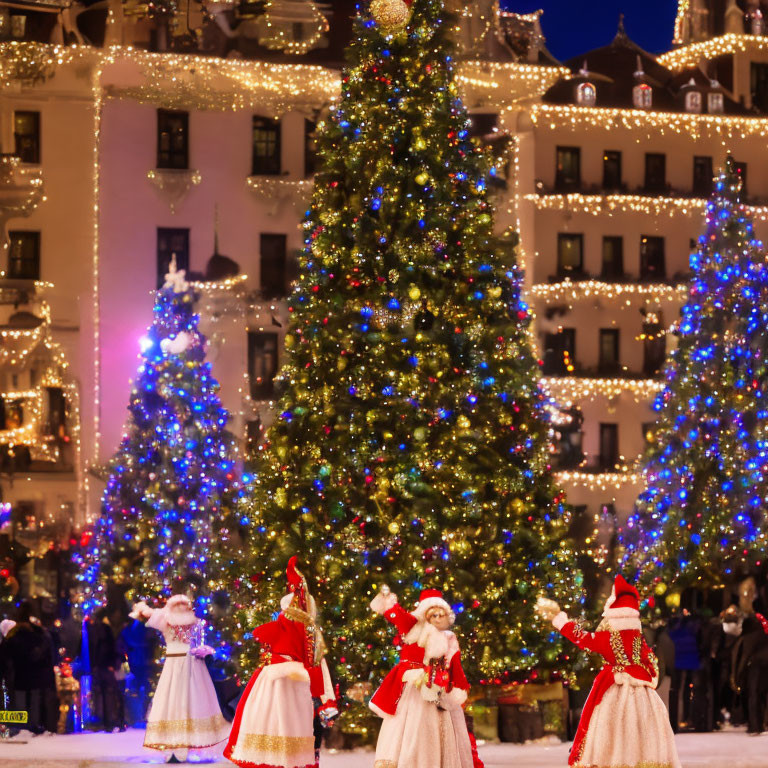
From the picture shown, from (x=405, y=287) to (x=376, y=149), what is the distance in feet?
4.83

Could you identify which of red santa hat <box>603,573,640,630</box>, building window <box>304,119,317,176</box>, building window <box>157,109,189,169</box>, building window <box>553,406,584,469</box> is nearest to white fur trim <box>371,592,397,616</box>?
red santa hat <box>603,573,640,630</box>

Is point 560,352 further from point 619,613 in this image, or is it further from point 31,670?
point 619,613

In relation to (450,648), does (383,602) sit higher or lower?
higher

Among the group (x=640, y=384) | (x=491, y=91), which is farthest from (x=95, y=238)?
(x=640, y=384)

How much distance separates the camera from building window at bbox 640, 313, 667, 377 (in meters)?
42.8

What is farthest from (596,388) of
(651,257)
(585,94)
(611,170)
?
(585,94)

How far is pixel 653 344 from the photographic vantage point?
4294cm

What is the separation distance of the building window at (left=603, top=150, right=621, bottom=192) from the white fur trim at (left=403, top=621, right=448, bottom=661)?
30171 millimetres

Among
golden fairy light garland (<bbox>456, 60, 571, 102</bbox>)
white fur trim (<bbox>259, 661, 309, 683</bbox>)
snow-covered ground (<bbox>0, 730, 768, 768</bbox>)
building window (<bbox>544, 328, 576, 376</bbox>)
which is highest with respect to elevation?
golden fairy light garland (<bbox>456, 60, 571, 102</bbox>)

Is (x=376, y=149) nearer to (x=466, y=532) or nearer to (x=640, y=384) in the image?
(x=466, y=532)

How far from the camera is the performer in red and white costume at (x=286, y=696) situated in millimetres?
14602

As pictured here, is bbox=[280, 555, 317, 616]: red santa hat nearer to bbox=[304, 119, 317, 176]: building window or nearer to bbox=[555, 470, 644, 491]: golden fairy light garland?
bbox=[304, 119, 317, 176]: building window

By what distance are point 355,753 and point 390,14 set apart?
754 centimetres

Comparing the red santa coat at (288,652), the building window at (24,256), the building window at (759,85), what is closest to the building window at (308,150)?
the building window at (24,256)
